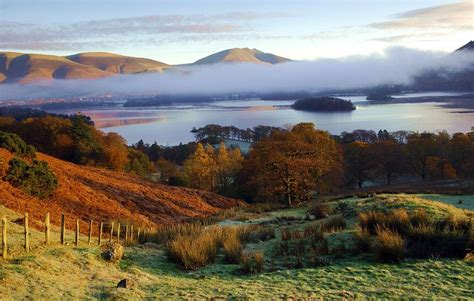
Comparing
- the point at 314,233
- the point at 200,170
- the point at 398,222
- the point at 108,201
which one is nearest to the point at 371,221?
the point at 398,222

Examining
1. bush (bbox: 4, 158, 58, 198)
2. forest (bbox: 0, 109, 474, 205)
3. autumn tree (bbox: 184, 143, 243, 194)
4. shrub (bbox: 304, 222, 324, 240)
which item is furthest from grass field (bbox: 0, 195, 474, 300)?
autumn tree (bbox: 184, 143, 243, 194)

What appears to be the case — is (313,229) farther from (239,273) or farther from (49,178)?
(49,178)

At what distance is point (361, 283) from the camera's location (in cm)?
826

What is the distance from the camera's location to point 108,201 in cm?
2366

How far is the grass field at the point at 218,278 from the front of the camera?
275 inches

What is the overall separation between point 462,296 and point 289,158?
91.8ft

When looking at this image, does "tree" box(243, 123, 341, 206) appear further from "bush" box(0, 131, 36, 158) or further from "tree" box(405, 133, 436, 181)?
"tree" box(405, 133, 436, 181)

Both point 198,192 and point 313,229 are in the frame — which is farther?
point 198,192

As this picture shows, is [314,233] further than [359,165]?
No

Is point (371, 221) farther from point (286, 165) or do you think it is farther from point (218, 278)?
point (286, 165)

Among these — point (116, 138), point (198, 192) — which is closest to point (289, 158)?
point (198, 192)

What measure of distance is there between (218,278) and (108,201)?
54.1ft

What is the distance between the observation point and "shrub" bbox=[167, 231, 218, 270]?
369 inches

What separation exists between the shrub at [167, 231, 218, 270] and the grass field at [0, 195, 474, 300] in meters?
0.19
